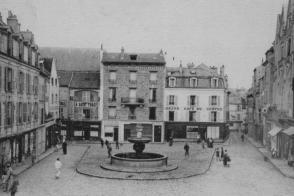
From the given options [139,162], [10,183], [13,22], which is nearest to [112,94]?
[13,22]

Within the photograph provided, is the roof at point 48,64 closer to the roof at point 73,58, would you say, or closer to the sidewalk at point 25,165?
the sidewalk at point 25,165

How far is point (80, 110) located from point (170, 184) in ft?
110

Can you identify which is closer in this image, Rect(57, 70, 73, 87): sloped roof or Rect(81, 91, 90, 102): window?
Rect(81, 91, 90, 102): window

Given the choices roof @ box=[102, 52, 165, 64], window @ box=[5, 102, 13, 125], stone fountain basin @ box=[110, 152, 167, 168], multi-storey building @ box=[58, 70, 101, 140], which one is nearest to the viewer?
window @ box=[5, 102, 13, 125]

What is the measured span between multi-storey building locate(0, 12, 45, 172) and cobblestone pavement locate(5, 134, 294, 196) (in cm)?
308

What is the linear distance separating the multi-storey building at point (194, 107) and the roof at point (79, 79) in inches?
389

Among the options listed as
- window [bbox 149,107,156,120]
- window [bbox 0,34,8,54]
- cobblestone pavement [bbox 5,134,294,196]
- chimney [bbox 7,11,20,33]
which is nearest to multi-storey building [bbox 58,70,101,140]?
window [bbox 149,107,156,120]

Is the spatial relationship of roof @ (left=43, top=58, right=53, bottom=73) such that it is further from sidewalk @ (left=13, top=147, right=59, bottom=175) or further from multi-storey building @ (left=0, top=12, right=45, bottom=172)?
sidewalk @ (left=13, top=147, right=59, bottom=175)

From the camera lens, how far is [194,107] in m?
57.4

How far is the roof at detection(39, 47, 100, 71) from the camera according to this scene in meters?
64.4

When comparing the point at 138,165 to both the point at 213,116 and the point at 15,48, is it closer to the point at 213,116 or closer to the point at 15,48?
the point at 15,48

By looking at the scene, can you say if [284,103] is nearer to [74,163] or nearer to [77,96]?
[74,163]

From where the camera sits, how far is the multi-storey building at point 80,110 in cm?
5647

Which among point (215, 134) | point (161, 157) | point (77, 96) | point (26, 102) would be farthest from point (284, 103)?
point (77, 96)
